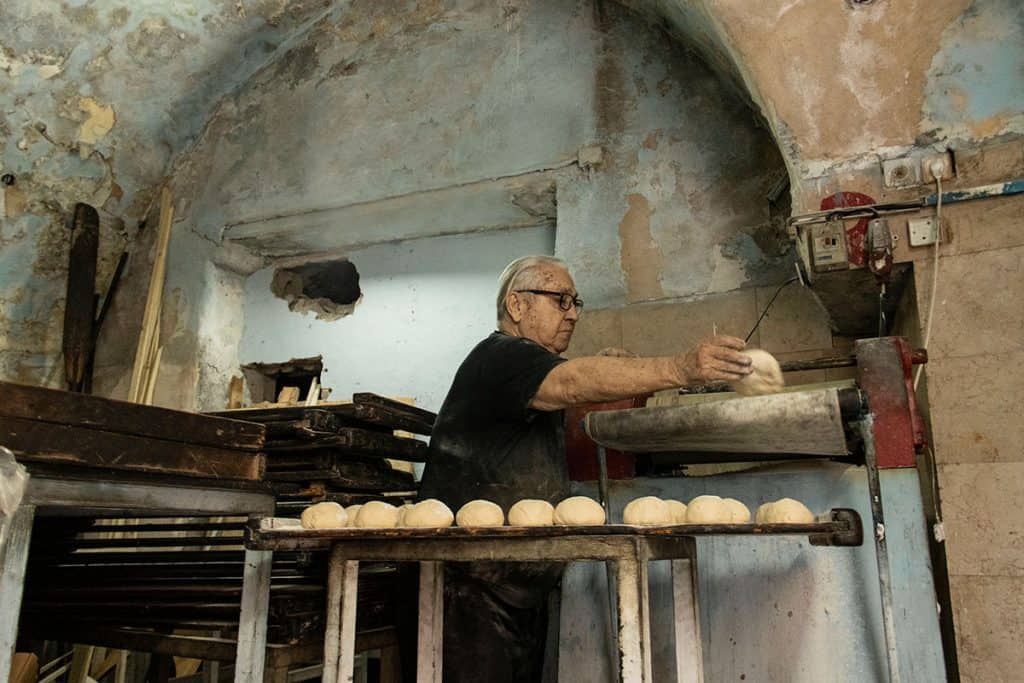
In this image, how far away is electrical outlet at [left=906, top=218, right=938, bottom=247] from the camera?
99.5 inches

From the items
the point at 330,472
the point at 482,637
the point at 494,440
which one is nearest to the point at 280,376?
the point at 330,472

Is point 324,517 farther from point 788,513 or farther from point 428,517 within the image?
point 788,513

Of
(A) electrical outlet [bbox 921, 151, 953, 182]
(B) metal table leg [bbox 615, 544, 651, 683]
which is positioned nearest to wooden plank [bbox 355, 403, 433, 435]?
(B) metal table leg [bbox 615, 544, 651, 683]

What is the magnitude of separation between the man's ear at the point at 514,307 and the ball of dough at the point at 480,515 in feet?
2.59

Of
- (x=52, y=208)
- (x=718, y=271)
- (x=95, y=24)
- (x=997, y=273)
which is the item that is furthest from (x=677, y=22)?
(x=52, y=208)

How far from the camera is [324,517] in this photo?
203cm

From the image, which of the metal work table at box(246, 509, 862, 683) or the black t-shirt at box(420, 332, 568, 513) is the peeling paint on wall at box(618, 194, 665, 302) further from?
the metal work table at box(246, 509, 862, 683)

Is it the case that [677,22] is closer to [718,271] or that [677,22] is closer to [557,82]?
[557,82]

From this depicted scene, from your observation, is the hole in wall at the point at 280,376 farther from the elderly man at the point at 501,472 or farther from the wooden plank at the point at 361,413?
the elderly man at the point at 501,472

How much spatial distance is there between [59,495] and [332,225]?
8.84 feet

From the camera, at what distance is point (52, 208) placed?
4336mm

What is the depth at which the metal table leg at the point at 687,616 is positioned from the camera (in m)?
2.11

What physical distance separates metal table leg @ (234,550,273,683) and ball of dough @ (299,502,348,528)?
26 cm

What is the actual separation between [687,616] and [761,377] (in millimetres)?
742
